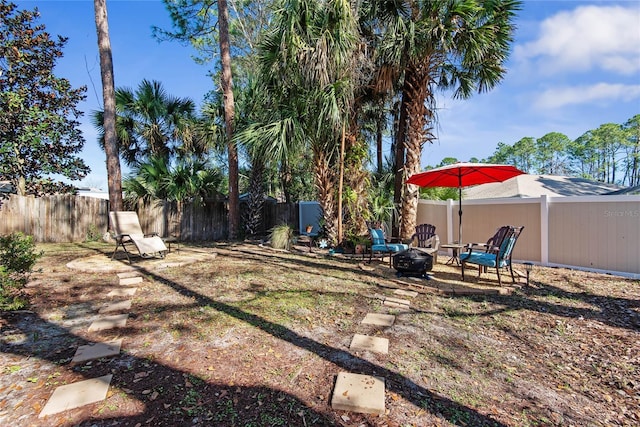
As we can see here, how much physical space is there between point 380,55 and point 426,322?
6.27 metres

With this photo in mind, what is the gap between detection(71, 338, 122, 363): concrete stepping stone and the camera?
96.7 inches

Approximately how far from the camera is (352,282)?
4945mm

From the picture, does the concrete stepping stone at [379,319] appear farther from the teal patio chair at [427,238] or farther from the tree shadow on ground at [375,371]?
the teal patio chair at [427,238]

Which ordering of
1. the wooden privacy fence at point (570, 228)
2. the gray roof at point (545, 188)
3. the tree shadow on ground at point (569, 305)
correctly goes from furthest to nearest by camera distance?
the gray roof at point (545, 188)
the wooden privacy fence at point (570, 228)
the tree shadow on ground at point (569, 305)

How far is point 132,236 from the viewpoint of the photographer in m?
6.00

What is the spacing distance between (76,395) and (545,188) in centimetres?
1373

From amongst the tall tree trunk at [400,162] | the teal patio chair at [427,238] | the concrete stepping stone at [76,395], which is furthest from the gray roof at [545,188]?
the concrete stepping stone at [76,395]

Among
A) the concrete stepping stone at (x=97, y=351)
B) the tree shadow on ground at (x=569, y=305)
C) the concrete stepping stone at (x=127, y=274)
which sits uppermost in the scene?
the concrete stepping stone at (x=127, y=274)

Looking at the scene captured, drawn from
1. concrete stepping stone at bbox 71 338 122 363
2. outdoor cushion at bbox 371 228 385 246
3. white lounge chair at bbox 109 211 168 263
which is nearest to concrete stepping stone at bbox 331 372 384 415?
concrete stepping stone at bbox 71 338 122 363

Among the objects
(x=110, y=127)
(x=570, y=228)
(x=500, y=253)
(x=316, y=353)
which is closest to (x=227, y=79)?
(x=110, y=127)

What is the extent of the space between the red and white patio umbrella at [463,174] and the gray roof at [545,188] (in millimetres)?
4304

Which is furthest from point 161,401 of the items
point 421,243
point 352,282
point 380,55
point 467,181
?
point 380,55

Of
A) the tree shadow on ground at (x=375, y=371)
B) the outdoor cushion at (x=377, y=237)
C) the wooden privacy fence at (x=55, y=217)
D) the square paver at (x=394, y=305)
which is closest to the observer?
the tree shadow on ground at (x=375, y=371)

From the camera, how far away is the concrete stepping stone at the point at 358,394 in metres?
1.94
